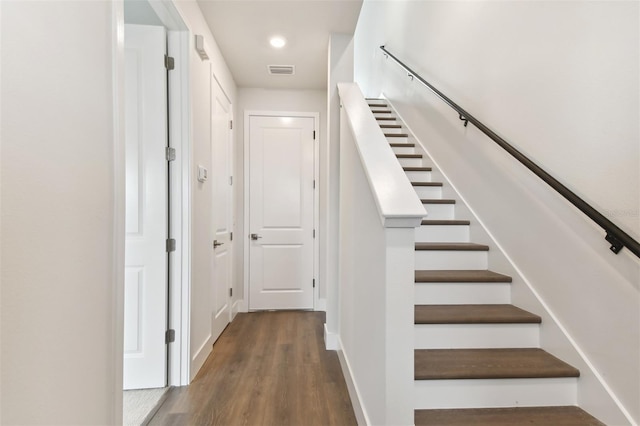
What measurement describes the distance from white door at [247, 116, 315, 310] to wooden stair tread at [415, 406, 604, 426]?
244 cm

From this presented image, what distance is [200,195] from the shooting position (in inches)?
90.4

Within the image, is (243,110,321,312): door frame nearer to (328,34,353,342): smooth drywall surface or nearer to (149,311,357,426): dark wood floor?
(149,311,357,426): dark wood floor

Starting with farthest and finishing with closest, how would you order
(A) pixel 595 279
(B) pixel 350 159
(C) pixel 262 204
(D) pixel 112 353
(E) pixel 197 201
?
(C) pixel 262 204 < (E) pixel 197 201 < (B) pixel 350 159 < (A) pixel 595 279 < (D) pixel 112 353

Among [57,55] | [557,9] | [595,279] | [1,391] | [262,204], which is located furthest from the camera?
[262,204]

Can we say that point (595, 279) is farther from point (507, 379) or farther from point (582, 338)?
point (507, 379)

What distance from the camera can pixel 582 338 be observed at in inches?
56.0

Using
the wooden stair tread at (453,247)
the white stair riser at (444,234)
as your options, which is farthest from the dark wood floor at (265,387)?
the white stair riser at (444,234)

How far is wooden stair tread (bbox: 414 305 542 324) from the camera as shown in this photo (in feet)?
5.24

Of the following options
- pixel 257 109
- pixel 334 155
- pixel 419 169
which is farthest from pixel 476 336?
pixel 257 109

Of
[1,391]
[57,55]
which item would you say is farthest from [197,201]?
[1,391]

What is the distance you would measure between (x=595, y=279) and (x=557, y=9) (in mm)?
1327

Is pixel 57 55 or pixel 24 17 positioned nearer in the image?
pixel 24 17

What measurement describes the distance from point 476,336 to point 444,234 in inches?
32.9

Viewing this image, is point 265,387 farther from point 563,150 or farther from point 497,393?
point 563,150
